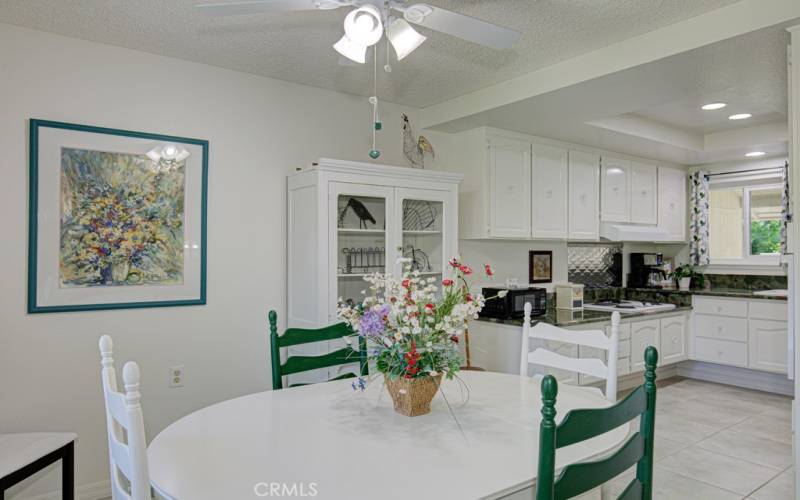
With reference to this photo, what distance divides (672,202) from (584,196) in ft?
5.33

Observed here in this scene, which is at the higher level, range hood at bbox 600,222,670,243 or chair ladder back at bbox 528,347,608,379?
range hood at bbox 600,222,670,243

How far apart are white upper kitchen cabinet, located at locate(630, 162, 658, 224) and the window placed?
2.80 ft

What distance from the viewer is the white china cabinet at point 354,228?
3.08 meters

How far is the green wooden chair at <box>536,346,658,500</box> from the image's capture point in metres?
1.11

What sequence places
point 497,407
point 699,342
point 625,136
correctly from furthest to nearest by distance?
point 699,342 < point 625,136 < point 497,407

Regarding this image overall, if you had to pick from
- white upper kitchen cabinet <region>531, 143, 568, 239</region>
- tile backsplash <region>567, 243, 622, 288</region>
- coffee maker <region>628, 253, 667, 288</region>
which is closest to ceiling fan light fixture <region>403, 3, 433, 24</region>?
white upper kitchen cabinet <region>531, 143, 568, 239</region>

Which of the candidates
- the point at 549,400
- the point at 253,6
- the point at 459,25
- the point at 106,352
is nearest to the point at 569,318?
the point at 459,25

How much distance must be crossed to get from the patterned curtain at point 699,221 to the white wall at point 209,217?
3.96 metres

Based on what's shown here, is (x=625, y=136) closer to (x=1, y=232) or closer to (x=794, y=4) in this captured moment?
(x=794, y=4)

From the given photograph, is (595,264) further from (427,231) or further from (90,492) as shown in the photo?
(90,492)

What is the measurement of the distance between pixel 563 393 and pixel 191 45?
8.38ft

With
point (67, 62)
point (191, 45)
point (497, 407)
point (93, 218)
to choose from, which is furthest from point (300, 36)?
point (497, 407)

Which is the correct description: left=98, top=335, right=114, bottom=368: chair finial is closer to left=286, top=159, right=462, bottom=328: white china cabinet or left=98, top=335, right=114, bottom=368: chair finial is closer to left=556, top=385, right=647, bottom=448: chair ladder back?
left=556, top=385, right=647, bottom=448: chair ladder back

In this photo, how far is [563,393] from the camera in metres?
2.13
